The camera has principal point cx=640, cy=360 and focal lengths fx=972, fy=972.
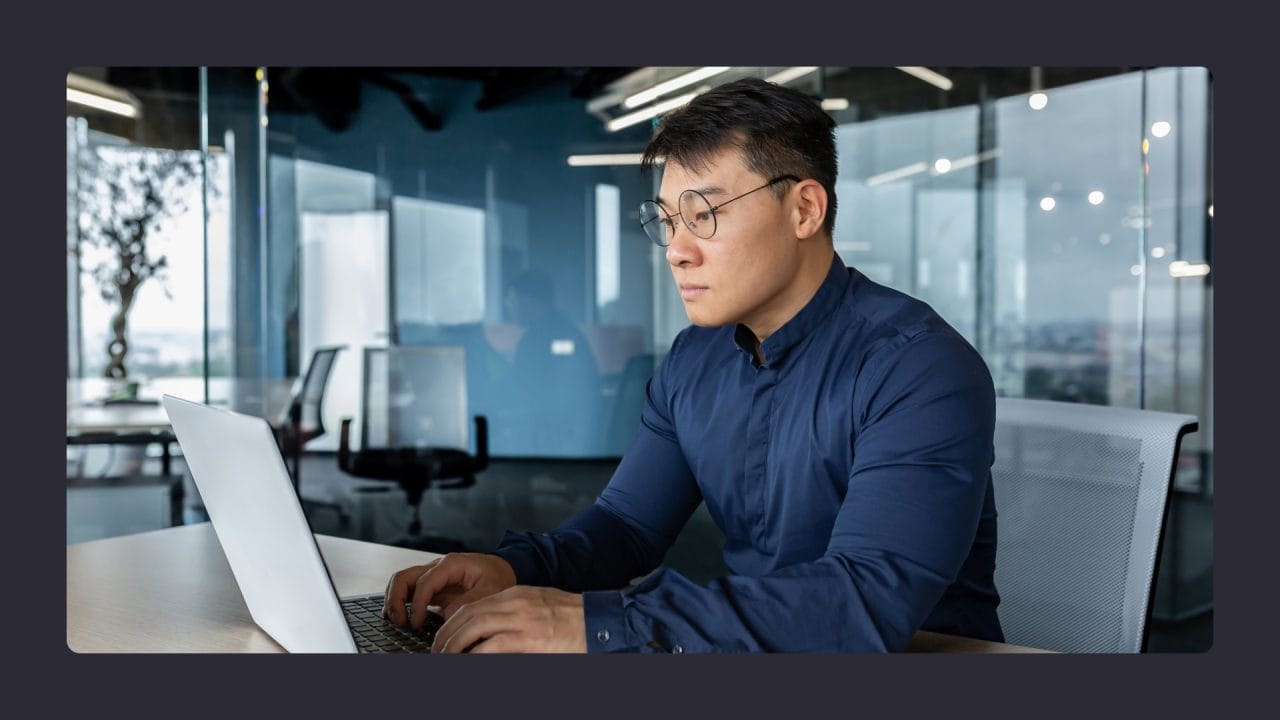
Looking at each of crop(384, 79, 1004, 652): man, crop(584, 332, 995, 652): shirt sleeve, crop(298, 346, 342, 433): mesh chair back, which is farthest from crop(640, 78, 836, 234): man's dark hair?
crop(298, 346, 342, 433): mesh chair back

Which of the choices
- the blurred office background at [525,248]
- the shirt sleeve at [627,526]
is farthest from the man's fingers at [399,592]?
the blurred office background at [525,248]

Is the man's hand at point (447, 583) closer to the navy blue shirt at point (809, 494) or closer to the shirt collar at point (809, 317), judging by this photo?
the navy blue shirt at point (809, 494)

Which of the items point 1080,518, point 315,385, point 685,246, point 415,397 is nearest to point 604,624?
point 685,246

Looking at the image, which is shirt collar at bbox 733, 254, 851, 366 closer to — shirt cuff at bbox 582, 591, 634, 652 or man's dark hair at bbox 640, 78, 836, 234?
man's dark hair at bbox 640, 78, 836, 234

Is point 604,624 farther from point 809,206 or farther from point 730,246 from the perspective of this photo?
point 809,206

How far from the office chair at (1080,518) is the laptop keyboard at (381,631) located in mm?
1004

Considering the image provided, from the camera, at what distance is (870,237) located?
438 cm

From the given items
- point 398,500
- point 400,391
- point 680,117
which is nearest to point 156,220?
point 400,391

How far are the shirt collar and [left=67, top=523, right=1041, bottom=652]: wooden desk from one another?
20.1 inches

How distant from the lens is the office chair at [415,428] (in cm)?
463

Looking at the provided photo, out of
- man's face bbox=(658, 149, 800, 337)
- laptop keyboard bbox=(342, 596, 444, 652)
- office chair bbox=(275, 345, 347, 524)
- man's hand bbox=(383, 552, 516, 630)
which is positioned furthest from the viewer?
office chair bbox=(275, 345, 347, 524)

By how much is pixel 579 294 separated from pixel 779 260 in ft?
9.86

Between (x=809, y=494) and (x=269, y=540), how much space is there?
796 mm

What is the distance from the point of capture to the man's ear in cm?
157
